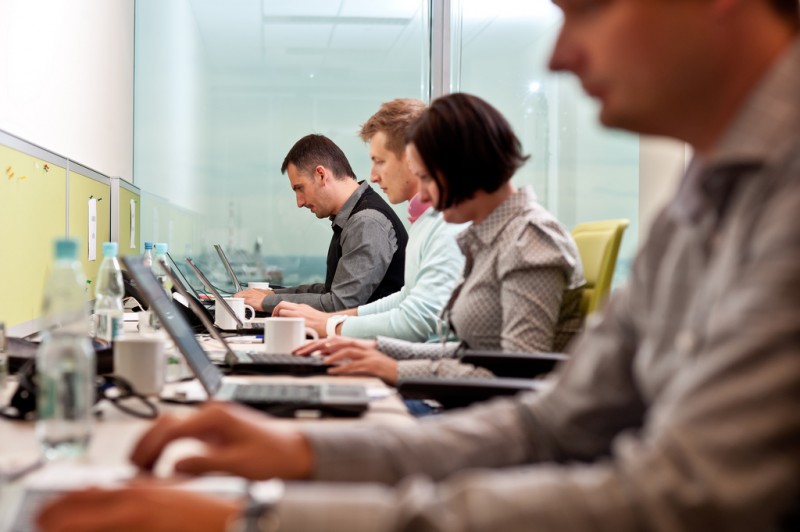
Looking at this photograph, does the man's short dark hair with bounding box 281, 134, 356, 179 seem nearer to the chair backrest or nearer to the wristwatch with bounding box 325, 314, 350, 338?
the wristwatch with bounding box 325, 314, 350, 338

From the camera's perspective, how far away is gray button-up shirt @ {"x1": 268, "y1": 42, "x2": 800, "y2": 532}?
0.56 m

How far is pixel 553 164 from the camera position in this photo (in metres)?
4.66

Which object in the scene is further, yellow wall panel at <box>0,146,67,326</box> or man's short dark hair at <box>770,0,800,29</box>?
yellow wall panel at <box>0,146,67,326</box>

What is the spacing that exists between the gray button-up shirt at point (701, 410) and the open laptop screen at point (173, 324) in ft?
1.96

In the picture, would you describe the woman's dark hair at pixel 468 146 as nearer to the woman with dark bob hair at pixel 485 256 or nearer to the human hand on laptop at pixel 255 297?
the woman with dark bob hair at pixel 485 256

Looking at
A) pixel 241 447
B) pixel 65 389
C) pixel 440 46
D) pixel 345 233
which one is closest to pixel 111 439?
pixel 65 389

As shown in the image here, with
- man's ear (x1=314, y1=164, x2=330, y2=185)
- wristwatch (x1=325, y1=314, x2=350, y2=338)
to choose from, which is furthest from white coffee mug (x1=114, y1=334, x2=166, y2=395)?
man's ear (x1=314, y1=164, x2=330, y2=185)

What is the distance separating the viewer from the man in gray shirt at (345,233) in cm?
335

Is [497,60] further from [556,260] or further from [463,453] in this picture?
[463,453]

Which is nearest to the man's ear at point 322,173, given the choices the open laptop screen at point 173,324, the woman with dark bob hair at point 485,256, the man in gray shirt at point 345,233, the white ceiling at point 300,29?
the man in gray shirt at point 345,233

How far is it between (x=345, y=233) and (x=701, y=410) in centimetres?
292

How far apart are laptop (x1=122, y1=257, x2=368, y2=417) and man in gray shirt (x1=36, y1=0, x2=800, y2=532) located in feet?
1.31

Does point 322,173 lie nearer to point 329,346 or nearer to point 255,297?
point 255,297

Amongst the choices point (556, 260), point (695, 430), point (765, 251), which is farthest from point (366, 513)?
point (556, 260)
